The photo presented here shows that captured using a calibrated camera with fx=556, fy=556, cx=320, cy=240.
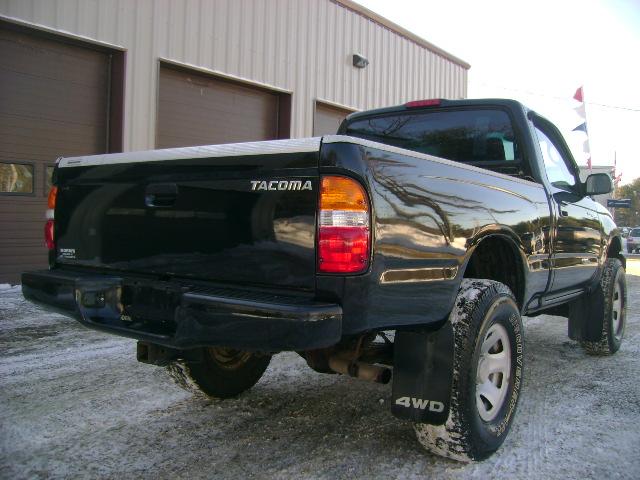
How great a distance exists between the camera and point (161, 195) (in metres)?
2.60

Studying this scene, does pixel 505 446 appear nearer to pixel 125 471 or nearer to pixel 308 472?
pixel 308 472

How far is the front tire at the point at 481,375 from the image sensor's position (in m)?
2.48

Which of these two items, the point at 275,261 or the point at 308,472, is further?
the point at 308,472

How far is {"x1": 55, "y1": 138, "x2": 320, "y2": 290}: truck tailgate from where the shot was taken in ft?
7.20

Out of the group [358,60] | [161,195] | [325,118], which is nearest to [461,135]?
[161,195]

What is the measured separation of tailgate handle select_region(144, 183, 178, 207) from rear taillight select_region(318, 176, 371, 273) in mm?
827

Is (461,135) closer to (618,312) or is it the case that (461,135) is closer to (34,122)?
(618,312)

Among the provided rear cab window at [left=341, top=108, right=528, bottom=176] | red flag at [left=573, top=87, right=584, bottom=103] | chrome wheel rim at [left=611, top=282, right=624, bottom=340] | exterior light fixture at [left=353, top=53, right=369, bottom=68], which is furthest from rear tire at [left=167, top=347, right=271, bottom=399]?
red flag at [left=573, top=87, right=584, bottom=103]

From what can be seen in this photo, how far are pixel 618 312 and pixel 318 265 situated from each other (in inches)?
161

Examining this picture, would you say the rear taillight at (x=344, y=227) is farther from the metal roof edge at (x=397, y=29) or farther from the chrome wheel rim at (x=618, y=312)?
the metal roof edge at (x=397, y=29)

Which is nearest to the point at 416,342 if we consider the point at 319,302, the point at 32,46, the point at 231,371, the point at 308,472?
the point at 319,302

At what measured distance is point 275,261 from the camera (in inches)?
88.2

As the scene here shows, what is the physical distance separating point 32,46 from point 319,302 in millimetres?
7205

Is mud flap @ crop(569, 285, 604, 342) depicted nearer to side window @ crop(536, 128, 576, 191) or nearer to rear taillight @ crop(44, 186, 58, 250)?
side window @ crop(536, 128, 576, 191)
